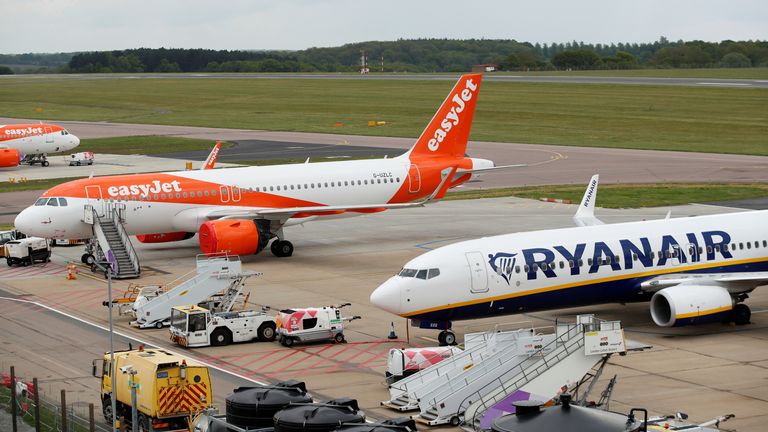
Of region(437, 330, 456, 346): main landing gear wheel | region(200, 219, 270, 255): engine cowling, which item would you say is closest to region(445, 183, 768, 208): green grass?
region(200, 219, 270, 255): engine cowling

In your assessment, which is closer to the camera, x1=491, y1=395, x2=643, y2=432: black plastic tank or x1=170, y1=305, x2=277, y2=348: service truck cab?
x1=491, y1=395, x2=643, y2=432: black plastic tank

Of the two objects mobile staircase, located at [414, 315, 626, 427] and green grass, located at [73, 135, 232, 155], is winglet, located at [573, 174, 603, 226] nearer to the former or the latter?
mobile staircase, located at [414, 315, 626, 427]

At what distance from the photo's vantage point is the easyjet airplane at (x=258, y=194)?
6284 cm

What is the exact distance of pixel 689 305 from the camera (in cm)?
4456

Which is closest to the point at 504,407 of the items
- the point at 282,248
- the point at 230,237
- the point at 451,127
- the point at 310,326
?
the point at 310,326

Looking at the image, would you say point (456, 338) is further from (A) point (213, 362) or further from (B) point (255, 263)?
(B) point (255, 263)

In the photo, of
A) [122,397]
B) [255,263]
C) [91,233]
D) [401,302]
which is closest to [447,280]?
[401,302]

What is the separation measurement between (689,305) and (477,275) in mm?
8211

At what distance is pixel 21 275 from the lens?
204ft

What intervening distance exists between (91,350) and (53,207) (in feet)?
64.1

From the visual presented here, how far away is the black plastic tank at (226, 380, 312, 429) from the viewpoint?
2939cm

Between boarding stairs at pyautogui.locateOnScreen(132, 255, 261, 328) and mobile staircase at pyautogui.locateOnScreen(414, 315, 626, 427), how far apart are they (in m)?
15.8

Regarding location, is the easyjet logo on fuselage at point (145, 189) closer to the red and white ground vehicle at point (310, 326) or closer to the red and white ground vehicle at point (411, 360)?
the red and white ground vehicle at point (310, 326)

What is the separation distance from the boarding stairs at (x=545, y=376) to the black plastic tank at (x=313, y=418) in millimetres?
6599
